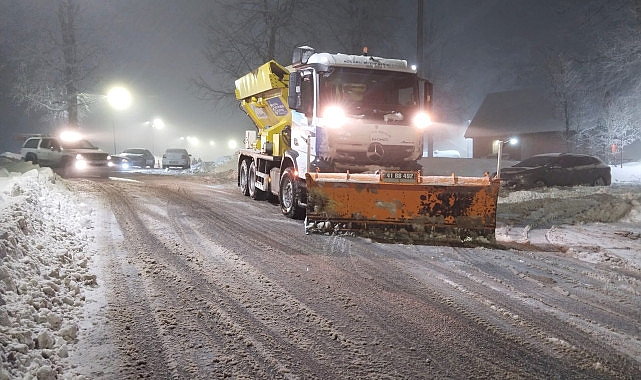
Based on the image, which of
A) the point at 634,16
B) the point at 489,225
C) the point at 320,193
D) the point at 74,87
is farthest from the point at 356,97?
the point at 74,87

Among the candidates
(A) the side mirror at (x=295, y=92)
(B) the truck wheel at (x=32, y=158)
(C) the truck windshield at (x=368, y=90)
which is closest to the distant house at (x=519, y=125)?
(C) the truck windshield at (x=368, y=90)

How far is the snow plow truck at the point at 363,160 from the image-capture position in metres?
7.95

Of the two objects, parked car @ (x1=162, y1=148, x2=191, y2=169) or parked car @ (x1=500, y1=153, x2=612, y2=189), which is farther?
parked car @ (x1=162, y1=148, x2=191, y2=169)

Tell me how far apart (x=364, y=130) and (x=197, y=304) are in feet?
17.6

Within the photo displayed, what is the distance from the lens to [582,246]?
7676 millimetres

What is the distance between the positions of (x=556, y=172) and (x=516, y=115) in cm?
2529

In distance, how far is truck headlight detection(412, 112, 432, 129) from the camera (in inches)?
375

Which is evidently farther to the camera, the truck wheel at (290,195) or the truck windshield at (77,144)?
the truck windshield at (77,144)

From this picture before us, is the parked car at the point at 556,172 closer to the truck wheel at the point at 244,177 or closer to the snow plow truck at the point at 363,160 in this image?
the snow plow truck at the point at 363,160

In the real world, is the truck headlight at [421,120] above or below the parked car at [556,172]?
above

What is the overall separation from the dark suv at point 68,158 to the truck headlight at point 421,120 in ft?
53.4

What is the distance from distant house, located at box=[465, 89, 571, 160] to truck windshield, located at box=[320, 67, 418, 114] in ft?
92.9

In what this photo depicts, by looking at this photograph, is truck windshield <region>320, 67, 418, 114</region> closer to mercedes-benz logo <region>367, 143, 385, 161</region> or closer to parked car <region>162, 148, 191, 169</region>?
mercedes-benz logo <region>367, 143, 385, 161</region>

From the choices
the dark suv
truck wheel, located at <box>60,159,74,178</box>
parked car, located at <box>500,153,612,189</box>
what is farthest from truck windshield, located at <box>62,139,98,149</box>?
parked car, located at <box>500,153,612,189</box>
